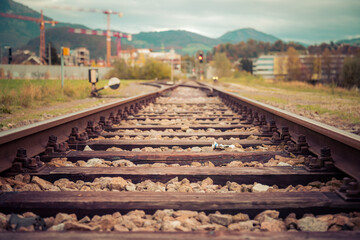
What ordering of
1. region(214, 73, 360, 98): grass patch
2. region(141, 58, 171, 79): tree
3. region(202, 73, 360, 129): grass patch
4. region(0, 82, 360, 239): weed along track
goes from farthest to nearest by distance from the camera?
region(141, 58, 171, 79): tree → region(214, 73, 360, 98): grass patch → region(202, 73, 360, 129): grass patch → region(0, 82, 360, 239): weed along track

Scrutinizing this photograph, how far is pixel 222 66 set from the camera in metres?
85.5

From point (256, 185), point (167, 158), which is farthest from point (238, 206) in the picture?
point (167, 158)

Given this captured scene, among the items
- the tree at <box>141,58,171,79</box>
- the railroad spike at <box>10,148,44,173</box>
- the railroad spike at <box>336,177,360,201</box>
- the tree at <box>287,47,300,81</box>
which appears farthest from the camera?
the tree at <box>287,47,300,81</box>

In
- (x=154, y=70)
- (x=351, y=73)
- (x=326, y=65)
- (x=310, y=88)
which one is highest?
(x=326, y=65)

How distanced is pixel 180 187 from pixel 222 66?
85.6 meters

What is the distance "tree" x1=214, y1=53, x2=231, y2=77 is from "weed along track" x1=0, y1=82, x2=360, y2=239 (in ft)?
254

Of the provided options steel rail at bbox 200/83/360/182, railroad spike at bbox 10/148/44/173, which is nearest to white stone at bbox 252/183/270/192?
steel rail at bbox 200/83/360/182

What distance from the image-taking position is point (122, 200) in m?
1.63

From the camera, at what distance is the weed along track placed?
1476 mm

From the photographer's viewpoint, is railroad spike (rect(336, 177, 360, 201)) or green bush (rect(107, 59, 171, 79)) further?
green bush (rect(107, 59, 171, 79))

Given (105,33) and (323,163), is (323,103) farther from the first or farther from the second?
(105,33)

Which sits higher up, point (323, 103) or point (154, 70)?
point (154, 70)

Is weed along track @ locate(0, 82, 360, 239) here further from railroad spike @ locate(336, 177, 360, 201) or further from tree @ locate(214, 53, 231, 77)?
tree @ locate(214, 53, 231, 77)

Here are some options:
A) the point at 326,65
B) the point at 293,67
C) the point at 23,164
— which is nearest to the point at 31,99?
the point at 23,164
